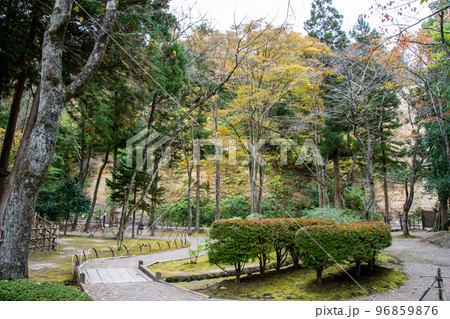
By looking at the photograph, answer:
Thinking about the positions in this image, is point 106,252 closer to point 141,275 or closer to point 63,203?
point 141,275

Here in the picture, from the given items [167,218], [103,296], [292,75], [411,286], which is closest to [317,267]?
[411,286]

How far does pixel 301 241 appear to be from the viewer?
541 cm

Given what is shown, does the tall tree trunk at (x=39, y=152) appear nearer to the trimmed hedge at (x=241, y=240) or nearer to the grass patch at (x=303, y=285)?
the grass patch at (x=303, y=285)

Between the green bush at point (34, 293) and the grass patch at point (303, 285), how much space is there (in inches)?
103

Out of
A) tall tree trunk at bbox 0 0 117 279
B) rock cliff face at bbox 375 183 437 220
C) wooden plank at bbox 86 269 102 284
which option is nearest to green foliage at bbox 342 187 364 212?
rock cliff face at bbox 375 183 437 220

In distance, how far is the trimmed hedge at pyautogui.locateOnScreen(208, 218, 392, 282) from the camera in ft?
17.0

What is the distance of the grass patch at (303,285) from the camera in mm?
4914

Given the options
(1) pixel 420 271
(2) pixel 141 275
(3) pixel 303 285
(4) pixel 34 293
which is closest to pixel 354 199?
(1) pixel 420 271

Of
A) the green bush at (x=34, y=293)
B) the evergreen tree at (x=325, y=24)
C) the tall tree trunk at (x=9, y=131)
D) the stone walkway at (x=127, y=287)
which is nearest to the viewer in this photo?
the green bush at (x=34, y=293)

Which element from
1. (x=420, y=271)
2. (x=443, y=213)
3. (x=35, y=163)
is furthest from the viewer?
(x=443, y=213)

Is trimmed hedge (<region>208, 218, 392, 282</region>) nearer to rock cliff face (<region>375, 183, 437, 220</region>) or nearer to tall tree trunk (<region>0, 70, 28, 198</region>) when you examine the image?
tall tree trunk (<region>0, 70, 28, 198</region>)

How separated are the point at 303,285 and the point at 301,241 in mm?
927

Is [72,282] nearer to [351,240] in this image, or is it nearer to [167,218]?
[351,240]

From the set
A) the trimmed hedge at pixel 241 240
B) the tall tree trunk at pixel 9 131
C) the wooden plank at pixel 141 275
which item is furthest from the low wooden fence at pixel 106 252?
the tall tree trunk at pixel 9 131
